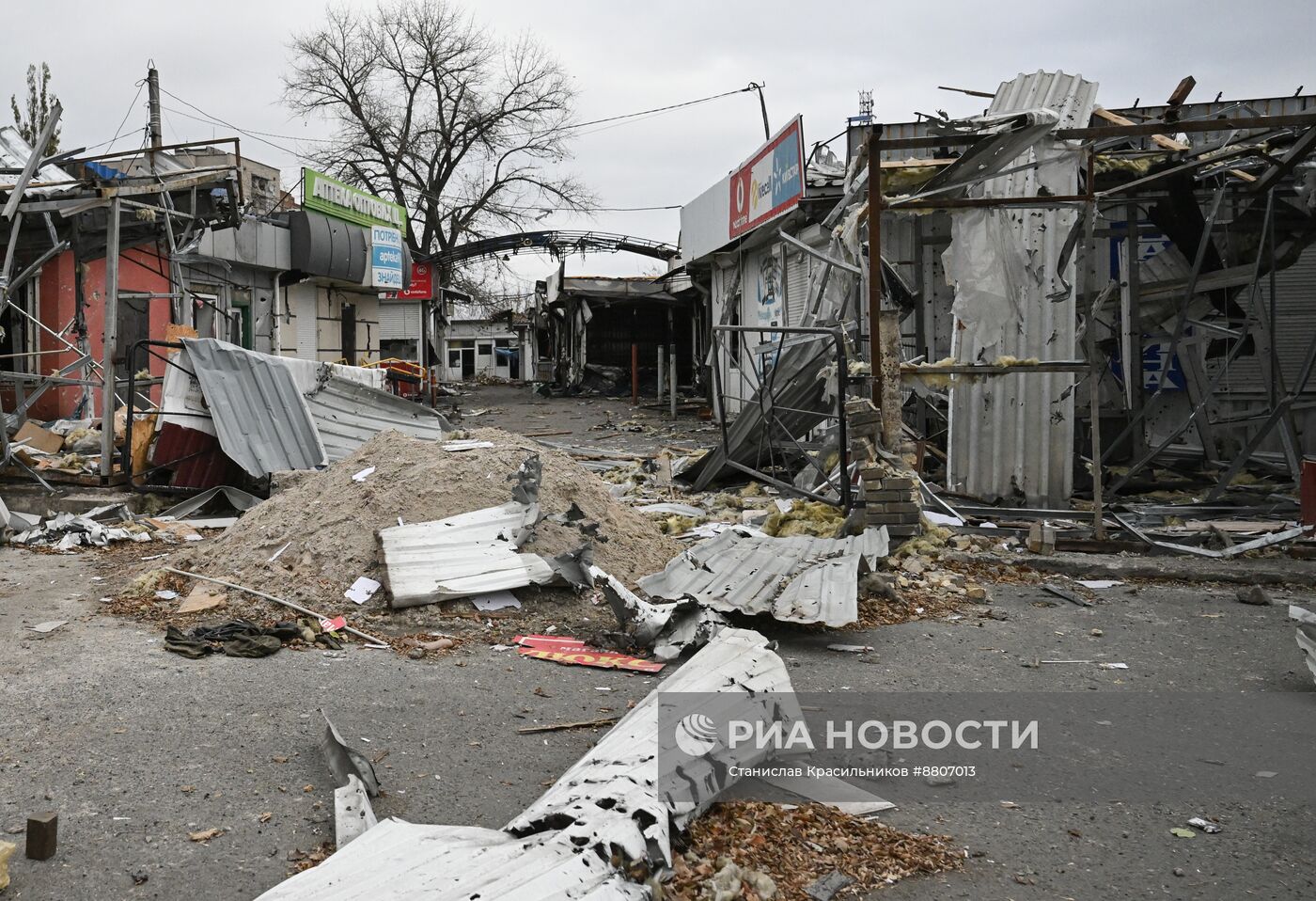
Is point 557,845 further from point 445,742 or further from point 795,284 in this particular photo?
point 795,284

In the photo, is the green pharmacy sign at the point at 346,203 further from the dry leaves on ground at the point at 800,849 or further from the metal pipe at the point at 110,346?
the dry leaves on ground at the point at 800,849

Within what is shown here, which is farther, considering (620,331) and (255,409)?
(620,331)

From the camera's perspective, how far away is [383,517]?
6555 mm

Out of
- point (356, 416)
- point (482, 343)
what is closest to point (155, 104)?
point (356, 416)

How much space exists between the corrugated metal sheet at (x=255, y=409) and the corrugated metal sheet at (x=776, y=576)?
5.02 meters

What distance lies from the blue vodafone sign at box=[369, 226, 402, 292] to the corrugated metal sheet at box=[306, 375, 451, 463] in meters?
13.5

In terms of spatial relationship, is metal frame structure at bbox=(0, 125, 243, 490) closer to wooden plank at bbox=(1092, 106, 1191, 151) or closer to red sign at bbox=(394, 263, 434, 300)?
wooden plank at bbox=(1092, 106, 1191, 151)

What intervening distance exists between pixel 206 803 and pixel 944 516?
20.7 feet

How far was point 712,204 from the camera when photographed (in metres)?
19.1

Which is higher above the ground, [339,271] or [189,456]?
[339,271]

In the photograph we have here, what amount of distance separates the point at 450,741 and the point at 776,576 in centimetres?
248

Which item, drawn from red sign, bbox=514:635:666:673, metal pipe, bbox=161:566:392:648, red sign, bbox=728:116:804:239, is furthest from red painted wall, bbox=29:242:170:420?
red sign, bbox=514:635:666:673

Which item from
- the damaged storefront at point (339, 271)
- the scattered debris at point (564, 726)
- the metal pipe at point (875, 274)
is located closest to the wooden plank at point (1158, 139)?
the metal pipe at point (875, 274)

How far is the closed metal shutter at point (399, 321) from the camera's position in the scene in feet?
93.5
